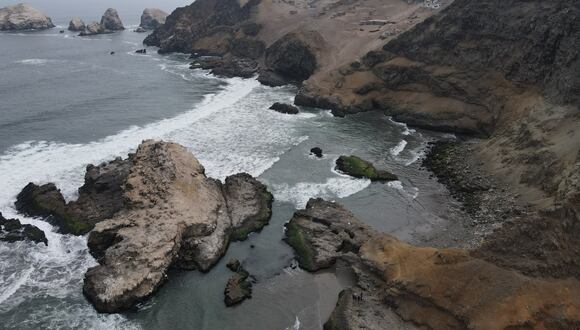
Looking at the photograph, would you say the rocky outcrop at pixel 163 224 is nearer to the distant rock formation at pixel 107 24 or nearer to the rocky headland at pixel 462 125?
the rocky headland at pixel 462 125

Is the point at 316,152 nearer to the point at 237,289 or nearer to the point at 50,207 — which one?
the point at 237,289

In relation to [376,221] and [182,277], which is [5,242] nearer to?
[182,277]

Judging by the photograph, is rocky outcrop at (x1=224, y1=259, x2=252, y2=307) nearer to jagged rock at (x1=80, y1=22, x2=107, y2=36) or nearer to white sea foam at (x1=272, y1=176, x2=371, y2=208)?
white sea foam at (x1=272, y1=176, x2=371, y2=208)

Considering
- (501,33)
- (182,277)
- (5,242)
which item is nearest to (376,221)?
(182,277)

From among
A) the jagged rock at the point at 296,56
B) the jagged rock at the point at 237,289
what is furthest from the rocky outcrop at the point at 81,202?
the jagged rock at the point at 296,56

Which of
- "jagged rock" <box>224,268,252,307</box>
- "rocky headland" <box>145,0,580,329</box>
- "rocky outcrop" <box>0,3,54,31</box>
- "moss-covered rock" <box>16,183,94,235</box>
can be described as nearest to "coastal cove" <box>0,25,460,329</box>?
Answer: "jagged rock" <box>224,268,252,307</box>

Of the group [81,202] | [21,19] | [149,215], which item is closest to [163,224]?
[149,215]
